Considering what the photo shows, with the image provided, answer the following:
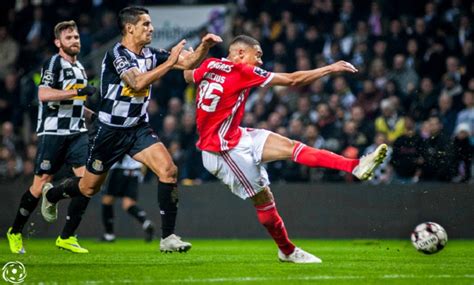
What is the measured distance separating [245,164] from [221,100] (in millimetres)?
666

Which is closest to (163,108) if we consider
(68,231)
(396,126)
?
(396,126)

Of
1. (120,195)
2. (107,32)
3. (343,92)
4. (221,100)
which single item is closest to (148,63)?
(221,100)

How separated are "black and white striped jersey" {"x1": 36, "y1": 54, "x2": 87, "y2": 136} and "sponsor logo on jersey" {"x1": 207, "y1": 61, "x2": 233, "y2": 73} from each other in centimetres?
225

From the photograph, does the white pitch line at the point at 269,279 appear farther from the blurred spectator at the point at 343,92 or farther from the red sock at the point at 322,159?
the blurred spectator at the point at 343,92

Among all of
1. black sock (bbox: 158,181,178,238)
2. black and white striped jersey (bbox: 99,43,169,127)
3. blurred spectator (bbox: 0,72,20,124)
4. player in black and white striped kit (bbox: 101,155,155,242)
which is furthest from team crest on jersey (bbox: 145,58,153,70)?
blurred spectator (bbox: 0,72,20,124)

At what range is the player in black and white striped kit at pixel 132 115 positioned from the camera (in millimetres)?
9680

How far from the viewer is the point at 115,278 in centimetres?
786

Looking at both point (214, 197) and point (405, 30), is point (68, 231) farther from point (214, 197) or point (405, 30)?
point (405, 30)

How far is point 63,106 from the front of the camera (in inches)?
440

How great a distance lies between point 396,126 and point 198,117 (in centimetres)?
718

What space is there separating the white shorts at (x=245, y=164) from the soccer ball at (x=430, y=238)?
1691 mm

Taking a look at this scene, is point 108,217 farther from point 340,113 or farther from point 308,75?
point 308,75

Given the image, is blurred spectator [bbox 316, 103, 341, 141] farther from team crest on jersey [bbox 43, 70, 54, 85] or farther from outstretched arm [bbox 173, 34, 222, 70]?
outstretched arm [bbox 173, 34, 222, 70]

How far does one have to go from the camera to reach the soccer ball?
9.60 m
